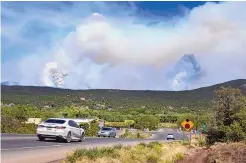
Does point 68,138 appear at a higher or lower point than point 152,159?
higher

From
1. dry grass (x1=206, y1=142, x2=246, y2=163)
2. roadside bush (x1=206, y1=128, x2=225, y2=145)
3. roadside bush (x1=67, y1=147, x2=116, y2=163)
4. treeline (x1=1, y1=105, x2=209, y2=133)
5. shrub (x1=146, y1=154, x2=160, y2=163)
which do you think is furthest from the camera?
Answer: treeline (x1=1, y1=105, x2=209, y2=133)

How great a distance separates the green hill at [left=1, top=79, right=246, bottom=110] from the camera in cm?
15512

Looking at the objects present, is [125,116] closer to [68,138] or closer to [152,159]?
[68,138]

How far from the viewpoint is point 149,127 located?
159m

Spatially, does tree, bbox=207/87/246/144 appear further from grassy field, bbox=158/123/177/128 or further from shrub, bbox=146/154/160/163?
grassy field, bbox=158/123/177/128

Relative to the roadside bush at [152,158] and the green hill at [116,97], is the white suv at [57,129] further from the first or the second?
the green hill at [116,97]

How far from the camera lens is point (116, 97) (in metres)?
182

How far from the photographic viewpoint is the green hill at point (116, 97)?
155125mm

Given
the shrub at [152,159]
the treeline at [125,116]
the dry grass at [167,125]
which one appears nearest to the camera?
the shrub at [152,159]

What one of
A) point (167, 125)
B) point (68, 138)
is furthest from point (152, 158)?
point (167, 125)

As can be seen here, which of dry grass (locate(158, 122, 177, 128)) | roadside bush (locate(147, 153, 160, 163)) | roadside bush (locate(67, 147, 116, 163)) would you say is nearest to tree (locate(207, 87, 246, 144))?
roadside bush (locate(147, 153, 160, 163))

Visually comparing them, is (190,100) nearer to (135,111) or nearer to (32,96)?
(135,111)

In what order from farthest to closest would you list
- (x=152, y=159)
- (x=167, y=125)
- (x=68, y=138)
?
(x=167, y=125) → (x=68, y=138) → (x=152, y=159)

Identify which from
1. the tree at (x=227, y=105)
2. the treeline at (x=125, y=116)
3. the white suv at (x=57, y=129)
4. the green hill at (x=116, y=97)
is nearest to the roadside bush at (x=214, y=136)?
the tree at (x=227, y=105)
